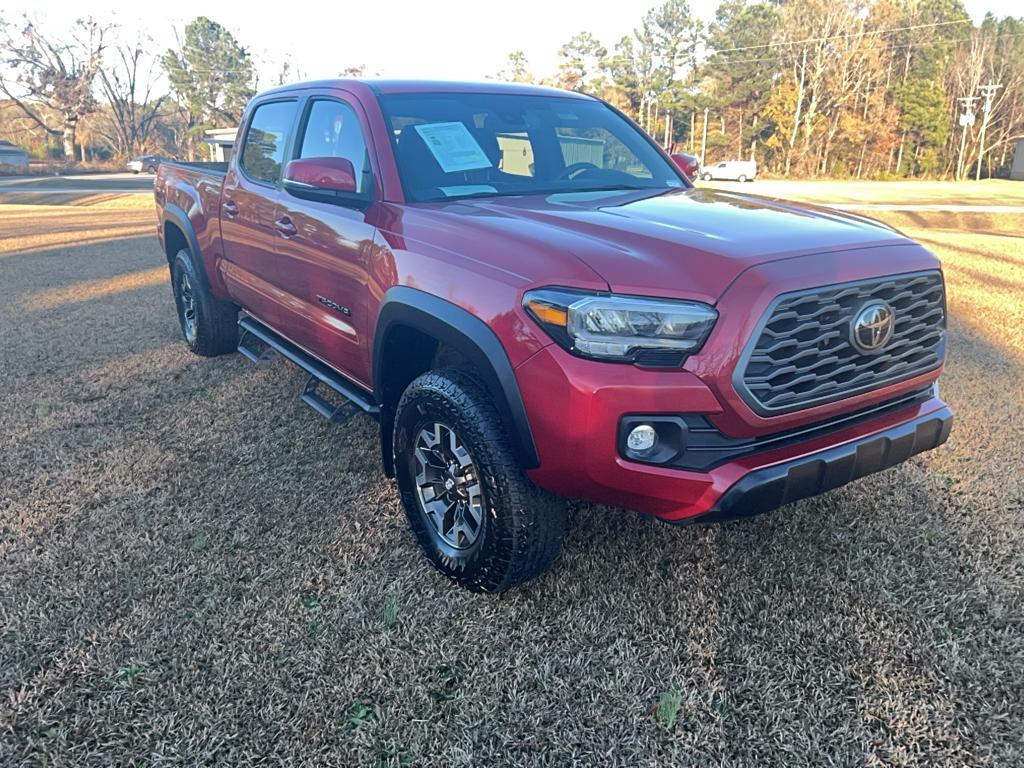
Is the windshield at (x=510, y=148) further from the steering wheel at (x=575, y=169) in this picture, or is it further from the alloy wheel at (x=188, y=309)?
the alloy wheel at (x=188, y=309)

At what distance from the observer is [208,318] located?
5.33m

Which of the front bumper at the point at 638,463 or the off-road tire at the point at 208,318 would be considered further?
the off-road tire at the point at 208,318

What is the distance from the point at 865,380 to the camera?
7.99 feet

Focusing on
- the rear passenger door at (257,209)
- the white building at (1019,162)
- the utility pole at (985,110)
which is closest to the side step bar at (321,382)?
the rear passenger door at (257,209)

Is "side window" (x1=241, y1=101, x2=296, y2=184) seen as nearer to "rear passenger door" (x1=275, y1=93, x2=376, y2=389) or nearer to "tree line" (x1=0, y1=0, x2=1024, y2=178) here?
"rear passenger door" (x1=275, y1=93, x2=376, y2=389)

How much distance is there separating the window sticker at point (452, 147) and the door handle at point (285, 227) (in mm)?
842

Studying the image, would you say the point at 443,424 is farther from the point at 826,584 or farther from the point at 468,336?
the point at 826,584

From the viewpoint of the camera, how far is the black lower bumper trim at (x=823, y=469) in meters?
2.20

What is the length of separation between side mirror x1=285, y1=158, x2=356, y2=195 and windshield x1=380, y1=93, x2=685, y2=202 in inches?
9.0

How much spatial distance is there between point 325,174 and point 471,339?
1079 millimetres

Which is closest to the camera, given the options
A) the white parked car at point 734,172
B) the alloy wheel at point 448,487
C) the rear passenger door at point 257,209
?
the alloy wheel at point 448,487

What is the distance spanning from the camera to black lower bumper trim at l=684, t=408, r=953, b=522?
220cm

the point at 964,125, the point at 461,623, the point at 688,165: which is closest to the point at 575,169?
the point at 688,165

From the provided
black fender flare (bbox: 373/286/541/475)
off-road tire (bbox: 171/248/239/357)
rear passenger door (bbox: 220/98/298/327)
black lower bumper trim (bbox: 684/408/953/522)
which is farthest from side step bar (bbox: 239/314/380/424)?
black lower bumper trim (bbox: 684/408/953/522)
